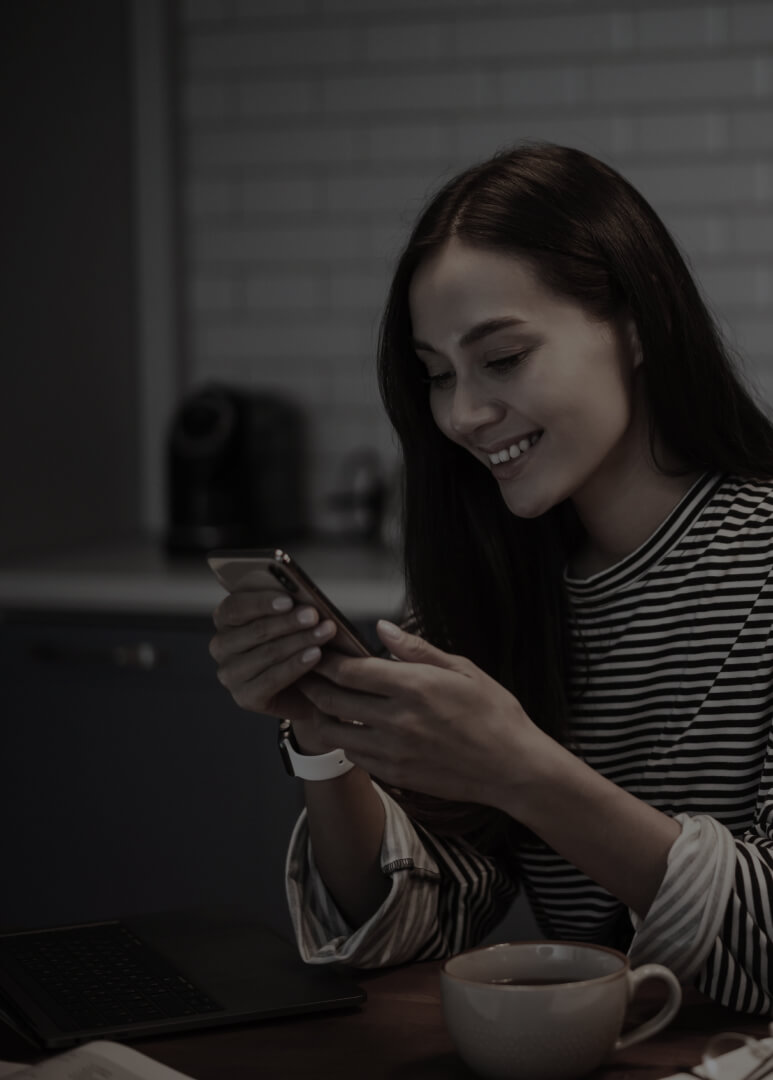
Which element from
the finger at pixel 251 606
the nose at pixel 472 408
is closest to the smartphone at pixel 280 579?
the finger at pixel 251 606

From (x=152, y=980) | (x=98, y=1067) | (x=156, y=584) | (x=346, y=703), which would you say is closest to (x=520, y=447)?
(x=346, y=703)

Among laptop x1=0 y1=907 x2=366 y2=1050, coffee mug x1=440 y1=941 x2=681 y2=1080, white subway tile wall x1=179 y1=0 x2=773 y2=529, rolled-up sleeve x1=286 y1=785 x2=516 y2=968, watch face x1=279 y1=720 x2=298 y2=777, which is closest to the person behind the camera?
coffee mug x1=440 y1=941 x2=681 y2=1080

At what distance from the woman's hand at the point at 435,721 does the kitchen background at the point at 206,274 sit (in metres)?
1.45

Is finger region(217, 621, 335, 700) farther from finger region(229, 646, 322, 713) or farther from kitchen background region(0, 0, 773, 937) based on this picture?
kitchen background region(0, 0, 773, 937)

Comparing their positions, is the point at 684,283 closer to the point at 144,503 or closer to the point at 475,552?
the point at 475,552

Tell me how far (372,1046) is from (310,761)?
350mm

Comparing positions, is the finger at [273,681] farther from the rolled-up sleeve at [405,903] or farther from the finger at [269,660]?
the rolled-up sleeve at [405,903]

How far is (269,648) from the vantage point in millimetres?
1164

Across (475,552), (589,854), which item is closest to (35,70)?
(475,552)

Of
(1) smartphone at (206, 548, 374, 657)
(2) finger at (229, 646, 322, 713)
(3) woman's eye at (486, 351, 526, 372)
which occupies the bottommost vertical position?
(2) finger at (229, 646, 322, 713)

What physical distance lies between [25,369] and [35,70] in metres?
0.64

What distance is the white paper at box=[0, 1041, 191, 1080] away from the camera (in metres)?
0.93

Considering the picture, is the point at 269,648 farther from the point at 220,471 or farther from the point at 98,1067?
the point at 220,471

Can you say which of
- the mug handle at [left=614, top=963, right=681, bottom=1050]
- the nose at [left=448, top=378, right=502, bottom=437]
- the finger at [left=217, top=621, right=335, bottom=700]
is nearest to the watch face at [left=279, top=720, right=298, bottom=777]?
the finger at [left=217, top=621, right=335, bottom=700]
